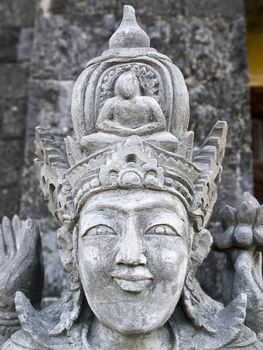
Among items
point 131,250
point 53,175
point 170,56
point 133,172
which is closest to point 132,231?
point 131,250

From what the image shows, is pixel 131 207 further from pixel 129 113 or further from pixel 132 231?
pixel 129 113

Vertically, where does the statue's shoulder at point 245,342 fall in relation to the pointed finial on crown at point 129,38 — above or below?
below

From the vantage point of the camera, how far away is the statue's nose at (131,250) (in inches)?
57.1

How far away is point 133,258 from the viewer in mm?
1448

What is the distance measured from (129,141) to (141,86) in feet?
0.74

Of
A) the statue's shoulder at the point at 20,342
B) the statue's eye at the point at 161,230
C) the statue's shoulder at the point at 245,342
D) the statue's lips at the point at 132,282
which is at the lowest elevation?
the statue's shoulder at the point at 245,342

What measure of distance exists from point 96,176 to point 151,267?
289 millimetres

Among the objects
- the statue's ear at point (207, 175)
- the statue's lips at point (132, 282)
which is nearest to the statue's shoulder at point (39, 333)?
the statue's lips at point (132, 282)

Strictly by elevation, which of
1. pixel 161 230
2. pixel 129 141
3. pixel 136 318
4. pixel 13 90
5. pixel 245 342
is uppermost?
pixel 13 90

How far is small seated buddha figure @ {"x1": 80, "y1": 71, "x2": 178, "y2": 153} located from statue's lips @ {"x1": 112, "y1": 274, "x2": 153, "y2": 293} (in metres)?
0.37

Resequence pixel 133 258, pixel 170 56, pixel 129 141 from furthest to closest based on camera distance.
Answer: pixel 170 56, pixel 129 141, pixel 133 258

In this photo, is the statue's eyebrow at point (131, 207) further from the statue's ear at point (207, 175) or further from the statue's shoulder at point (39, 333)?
the statue's shoulder at point (39, 333)

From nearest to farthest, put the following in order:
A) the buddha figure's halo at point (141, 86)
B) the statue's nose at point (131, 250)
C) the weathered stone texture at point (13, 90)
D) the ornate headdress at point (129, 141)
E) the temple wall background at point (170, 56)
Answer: the statue's nose at point (131, 250), the ornate headdress at point (129, 141), the buddha figure's halo at point (141, 86), the temple wall background at point (170, 56), the weathered stone texture at point (13, 90)

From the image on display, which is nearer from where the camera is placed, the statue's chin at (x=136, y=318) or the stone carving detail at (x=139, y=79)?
the statue's chin at (x=136, y=318)
